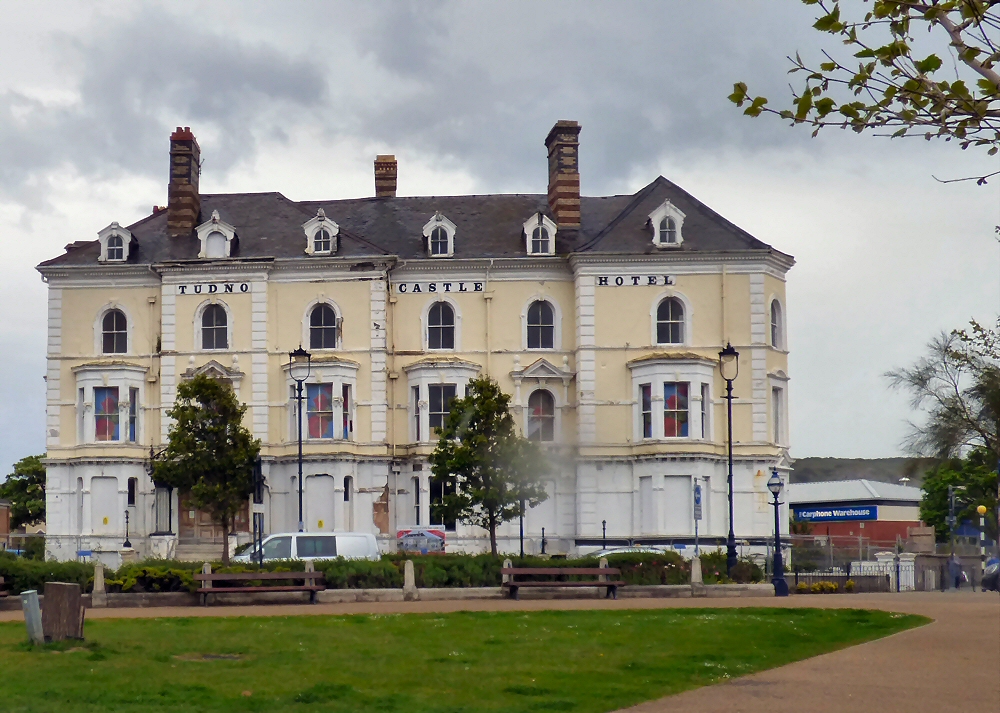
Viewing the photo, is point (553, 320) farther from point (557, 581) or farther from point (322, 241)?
point (557, 581)

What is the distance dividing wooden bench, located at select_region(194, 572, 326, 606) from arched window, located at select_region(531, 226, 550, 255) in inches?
1007

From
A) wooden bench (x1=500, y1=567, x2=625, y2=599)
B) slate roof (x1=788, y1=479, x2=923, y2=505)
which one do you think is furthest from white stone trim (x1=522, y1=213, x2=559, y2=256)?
slate roof (x1=788, y1=479, x2=923, y2=505)

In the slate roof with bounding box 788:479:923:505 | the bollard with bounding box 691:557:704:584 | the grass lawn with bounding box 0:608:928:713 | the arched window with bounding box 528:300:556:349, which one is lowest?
the grass lawn with bounding box 0:608:928:713

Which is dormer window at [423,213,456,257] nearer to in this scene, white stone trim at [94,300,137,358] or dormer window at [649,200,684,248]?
dormer window at [649,200,684,248]

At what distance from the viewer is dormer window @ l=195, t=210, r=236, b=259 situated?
55.0 m

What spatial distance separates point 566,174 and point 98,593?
3096 cm

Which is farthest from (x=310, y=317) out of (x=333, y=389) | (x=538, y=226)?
(x=538, y=226)

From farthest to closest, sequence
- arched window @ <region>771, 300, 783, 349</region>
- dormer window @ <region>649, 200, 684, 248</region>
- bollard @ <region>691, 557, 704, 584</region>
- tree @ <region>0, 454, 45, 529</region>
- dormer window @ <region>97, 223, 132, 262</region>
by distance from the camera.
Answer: tree @ <region>0, 454, 45, 529</region>, dormer window @ <region>97, 223, 132, 262</region>, arched window @ <region>771, 300, 783, 349</region>, dormer window @ <region>649, 200, 684, 248</region>, bollard @ <region>691, 557, 704, 584</region>

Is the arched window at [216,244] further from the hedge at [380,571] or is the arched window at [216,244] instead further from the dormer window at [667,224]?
the hedge at [380,571]

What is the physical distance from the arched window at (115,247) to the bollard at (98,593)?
27145 mm

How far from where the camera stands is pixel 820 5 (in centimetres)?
1127

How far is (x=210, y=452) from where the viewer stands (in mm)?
49219

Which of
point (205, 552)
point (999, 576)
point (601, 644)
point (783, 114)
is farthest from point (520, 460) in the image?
point (783, 114)

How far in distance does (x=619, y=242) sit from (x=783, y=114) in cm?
4326
